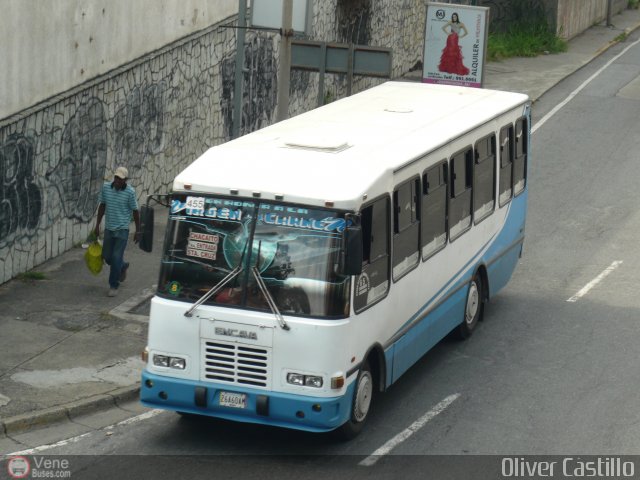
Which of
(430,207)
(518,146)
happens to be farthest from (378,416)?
(518,146)

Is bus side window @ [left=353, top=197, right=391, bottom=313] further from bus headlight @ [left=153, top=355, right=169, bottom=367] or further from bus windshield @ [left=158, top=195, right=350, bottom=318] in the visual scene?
bus headlight @ [left=153, top=355, right=169, bottom=367]

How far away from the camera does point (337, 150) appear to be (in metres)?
12.1

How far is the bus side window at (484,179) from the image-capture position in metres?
14.9

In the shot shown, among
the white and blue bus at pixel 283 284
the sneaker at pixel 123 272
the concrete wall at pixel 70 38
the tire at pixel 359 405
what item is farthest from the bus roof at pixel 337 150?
the concrete wall at pixel 70 38

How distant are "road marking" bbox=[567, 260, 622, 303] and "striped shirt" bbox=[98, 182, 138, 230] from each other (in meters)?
6.03

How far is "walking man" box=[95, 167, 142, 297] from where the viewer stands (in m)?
15.8

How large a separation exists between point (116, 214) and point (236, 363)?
521cm

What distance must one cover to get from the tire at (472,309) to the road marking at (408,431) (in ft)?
6.42

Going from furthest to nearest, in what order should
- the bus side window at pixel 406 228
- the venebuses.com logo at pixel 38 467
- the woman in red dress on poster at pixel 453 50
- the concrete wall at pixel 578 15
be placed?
1. the concrete wall at pixel 578 15
2. the woman in red dress on poster at pixel 453 50
3. the bus side window at pixel 406 228
4. the venebuses.com logo at pixel 38 467

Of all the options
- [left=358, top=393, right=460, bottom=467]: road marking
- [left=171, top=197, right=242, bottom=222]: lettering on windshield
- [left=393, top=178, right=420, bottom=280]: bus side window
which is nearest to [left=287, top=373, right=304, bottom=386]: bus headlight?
[left=358, top=393, right=460, bottom=467]: road marking

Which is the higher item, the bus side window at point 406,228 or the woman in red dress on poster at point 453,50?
the woman in red dress on poster at point 453,50

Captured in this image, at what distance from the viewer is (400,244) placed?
1241 centimetres

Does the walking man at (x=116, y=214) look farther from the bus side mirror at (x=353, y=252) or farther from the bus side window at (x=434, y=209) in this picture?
the bus side mirror at (x=353, y=252)

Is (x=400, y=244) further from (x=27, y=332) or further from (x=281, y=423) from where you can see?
(x=27, y=332)
